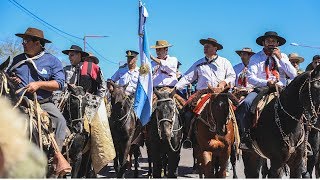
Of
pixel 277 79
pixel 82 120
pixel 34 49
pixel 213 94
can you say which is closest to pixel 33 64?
pixel 34 49

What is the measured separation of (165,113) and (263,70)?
2084 mm

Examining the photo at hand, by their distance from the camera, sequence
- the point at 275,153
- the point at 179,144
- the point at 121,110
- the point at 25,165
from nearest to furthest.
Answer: the point at 25,165 < the point at 275,153 < the point at 179,144 < the point at 121,110

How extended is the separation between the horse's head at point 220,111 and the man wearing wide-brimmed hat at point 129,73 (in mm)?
5364

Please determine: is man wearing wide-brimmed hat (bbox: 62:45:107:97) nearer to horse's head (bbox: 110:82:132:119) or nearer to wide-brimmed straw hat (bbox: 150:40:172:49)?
horse's head (bbox: 110:82:132:119)

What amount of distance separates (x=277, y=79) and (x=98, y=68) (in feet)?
13.0

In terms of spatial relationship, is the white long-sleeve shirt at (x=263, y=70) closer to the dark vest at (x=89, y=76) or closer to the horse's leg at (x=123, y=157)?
the dark vest at (x=89, y=76)

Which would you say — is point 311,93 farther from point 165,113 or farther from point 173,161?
point 173,161

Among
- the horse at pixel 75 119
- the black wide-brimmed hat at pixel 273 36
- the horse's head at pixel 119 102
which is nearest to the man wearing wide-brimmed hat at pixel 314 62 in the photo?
the black wide-brimmed hat at pixel 273 36

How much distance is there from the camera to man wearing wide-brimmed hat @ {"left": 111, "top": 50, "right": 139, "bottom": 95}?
Result: 44.8 ft

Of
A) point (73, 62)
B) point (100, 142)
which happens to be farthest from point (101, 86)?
point (100, 142)

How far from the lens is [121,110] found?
1140 centimetres

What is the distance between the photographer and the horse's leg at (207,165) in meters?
8.47

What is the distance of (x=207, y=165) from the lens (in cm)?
849

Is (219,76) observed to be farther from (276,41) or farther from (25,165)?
(25,165)
